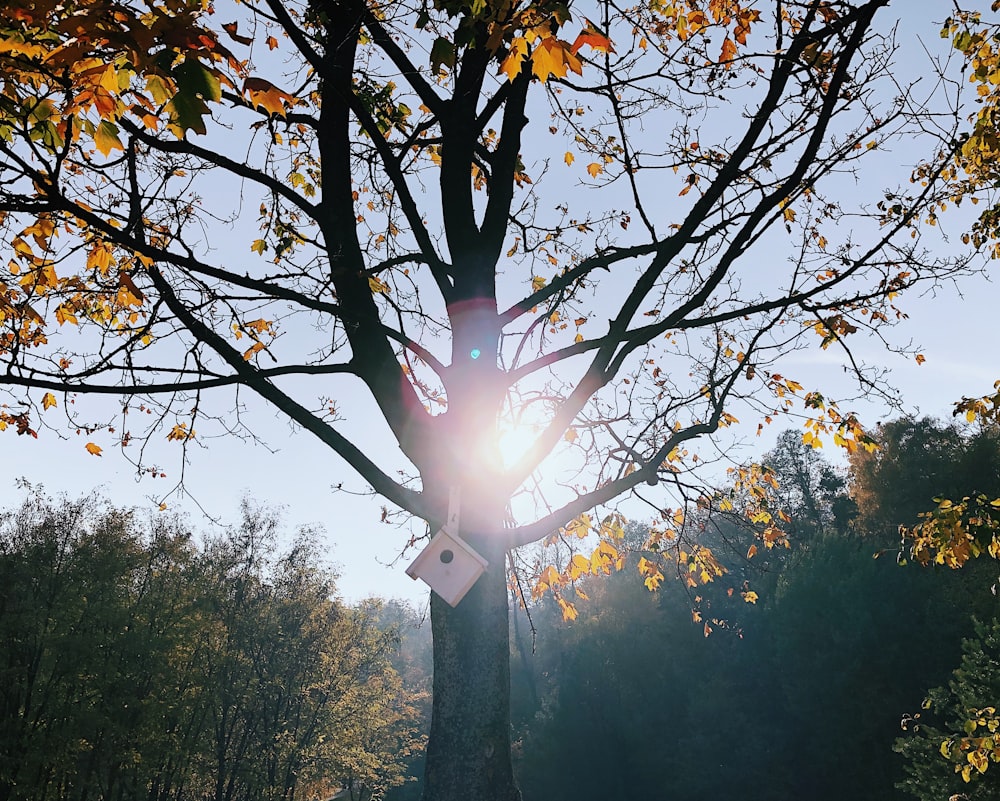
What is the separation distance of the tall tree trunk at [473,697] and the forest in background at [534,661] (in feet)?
60.3

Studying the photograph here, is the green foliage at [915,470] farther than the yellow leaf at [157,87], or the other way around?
the green foliage at [915,470]

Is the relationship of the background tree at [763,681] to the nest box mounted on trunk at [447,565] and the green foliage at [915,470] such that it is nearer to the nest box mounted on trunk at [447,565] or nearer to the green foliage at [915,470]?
the green foliage at [915,470]

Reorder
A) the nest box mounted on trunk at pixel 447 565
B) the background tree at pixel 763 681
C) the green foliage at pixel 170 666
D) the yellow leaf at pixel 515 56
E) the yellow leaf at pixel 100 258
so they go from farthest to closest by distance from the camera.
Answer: the background tree at pixel 763 681 < the green foliage at pixel 170 666 < the yellow leaf at pixel 100 258 < the nest box mounted on trunk at pixel 447 565 < the yellow leaf at pixel 515 56

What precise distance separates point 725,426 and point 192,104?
4.25 meters

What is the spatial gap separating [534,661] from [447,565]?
27.1m

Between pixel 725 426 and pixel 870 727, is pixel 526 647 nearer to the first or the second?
pixel 870 727

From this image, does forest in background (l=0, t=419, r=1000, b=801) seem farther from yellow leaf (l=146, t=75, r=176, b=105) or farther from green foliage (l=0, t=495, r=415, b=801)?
yellow leaf (l=146, t=75, r=176, b=105)

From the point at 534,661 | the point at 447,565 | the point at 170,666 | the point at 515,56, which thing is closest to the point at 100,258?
the point at 447,565

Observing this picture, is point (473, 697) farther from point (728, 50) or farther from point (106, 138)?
point (728, 50)

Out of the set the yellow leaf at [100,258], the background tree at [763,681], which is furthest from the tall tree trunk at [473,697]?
the background tree at [763,681]

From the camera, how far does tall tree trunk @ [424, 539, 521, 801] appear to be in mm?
2885

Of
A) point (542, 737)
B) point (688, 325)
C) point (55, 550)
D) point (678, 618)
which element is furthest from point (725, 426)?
point (542, 737)

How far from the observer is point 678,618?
1187 inches

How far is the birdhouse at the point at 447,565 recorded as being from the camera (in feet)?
9.39
